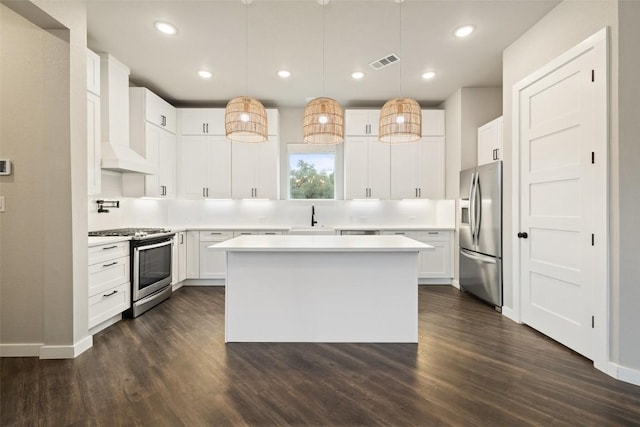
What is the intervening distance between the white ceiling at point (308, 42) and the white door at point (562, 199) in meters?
0.88

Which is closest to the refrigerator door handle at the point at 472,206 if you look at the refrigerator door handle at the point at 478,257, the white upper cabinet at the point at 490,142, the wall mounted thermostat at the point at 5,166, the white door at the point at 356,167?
the refrigerator door handle at the point at 478,257

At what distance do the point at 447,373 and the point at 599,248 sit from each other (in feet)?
4.95

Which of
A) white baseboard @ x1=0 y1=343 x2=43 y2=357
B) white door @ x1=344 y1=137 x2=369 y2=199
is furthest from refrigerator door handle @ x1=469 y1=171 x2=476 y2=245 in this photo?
white baseboard @ x1=0 y1=343 x2=43 y2=357

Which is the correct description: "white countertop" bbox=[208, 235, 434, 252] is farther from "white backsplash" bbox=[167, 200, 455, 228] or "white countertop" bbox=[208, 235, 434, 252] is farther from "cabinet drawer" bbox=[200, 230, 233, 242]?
"white backsplash" bbox=[167, 200, 455, 228]

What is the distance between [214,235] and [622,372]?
15.7ft

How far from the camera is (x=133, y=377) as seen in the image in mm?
2207

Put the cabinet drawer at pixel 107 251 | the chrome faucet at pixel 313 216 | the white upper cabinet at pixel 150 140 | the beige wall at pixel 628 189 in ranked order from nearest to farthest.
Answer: the beige wall at pixel 628 189
the cabinet drawer at pixel 107 251
the white upper cabinet at pixel 150 140
the chrome faucet at pixel 313 216

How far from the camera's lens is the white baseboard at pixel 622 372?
2089 millimetres

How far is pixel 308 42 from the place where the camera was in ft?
10.8

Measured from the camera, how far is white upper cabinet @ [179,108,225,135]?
198 inches

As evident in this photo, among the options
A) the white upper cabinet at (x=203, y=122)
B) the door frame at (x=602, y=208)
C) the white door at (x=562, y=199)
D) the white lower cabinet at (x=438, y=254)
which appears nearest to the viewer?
the door frame at (x=602, y=208)

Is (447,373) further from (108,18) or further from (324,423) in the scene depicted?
(108,18)

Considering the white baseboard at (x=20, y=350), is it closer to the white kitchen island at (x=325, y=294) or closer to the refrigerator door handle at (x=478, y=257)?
the white kitchen island at (x=325, y=294)

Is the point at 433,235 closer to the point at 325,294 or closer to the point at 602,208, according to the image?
the point at 602,208
